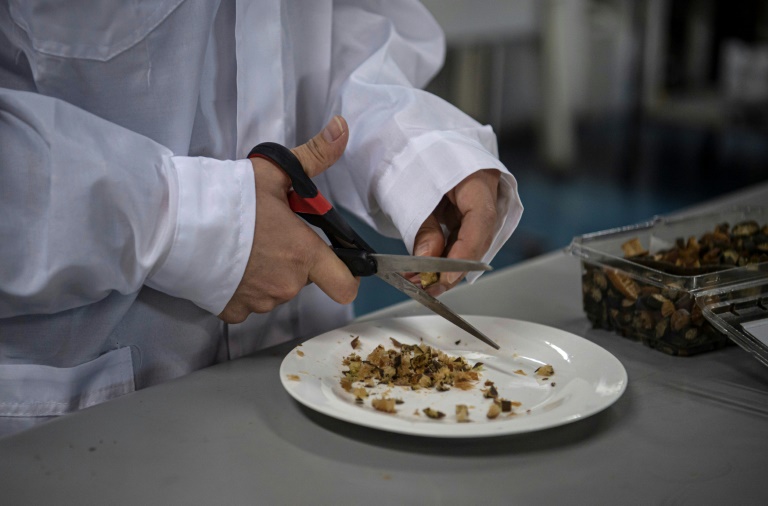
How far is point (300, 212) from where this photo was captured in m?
0.75

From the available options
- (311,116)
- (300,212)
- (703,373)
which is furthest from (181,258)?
(703,373)

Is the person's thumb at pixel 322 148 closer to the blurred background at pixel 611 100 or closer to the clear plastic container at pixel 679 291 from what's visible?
the clear plastic container at pixel 679 291

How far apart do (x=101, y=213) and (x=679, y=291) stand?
0.53 m

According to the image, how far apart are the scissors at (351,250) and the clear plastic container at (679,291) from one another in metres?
0.15

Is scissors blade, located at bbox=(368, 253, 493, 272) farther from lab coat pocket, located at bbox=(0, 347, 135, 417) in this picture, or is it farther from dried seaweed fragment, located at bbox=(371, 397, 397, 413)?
lab coat pocket, located at bbox=(0, 347, 135, 417)

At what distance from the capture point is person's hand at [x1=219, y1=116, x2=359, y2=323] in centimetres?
70

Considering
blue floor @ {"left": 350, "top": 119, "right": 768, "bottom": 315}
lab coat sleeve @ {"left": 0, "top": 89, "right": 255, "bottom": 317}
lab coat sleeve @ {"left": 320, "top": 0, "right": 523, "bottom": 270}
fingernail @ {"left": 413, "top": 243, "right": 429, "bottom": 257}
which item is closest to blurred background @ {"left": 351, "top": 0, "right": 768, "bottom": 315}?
blue floor @ {"left": 350, "top": 119, "right": 768, "bottom": 315}

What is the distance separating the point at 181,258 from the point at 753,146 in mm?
4797

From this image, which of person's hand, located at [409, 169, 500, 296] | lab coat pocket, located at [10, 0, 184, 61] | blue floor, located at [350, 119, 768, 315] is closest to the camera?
lab coat pocket, located at [10, 0, 184, 61]

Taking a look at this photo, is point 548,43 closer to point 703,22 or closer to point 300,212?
point 703,22

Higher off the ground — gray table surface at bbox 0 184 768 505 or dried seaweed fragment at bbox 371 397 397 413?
dried seaweed fragment at bbox 371 397 397 413

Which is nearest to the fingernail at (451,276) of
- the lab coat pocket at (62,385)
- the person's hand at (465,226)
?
the person's hand at (465,226)

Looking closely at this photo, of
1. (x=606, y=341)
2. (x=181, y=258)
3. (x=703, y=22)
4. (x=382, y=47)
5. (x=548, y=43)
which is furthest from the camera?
(x=703, y=22)

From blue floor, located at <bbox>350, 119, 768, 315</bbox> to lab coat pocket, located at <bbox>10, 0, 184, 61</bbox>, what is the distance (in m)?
1.89
